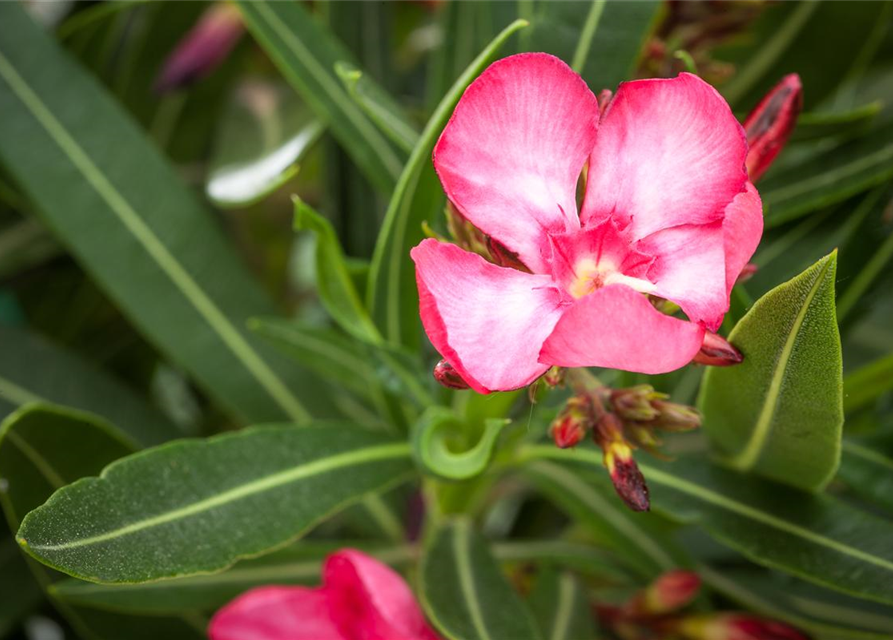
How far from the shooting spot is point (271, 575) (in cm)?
77

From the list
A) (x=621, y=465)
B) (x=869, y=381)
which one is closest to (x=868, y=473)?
(x=869, y=381)

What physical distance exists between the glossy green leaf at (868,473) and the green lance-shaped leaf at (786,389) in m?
0.09

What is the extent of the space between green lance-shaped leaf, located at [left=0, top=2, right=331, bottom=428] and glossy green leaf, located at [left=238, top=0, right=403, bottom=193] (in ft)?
0.65

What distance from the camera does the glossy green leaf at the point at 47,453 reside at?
2.17 ft

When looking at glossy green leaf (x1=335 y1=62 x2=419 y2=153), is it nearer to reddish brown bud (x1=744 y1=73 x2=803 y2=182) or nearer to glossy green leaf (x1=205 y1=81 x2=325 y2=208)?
glossy green leaf (x1=205 y1=81 x2=325 y2=208)

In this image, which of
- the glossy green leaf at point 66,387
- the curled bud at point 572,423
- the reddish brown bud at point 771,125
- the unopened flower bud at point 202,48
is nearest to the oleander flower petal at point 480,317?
the curled bud at point 572,423

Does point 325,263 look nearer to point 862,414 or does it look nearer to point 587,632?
point 587,632

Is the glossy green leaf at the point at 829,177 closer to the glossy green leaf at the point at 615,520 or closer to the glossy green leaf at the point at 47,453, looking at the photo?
the glossy green leaf at the point at 615,520

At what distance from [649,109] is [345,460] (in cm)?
36

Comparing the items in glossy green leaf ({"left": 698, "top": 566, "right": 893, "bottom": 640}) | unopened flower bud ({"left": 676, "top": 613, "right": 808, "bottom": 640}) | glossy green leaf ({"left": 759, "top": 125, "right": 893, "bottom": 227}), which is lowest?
glossy green leaf ({"left": 698, "top": 566, "right": 893, "bottom": 640})

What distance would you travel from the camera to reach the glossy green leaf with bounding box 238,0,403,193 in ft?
2.37

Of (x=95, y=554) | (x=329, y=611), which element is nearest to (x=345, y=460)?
(x=329, y=611)

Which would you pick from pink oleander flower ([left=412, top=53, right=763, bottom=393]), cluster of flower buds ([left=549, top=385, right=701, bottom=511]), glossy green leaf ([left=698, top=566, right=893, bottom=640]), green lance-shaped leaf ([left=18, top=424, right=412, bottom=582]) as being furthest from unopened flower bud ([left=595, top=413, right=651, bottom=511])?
glossy green leaf ([left=698, top=566, right=893, bottom=640])

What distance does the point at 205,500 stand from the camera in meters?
0.60
